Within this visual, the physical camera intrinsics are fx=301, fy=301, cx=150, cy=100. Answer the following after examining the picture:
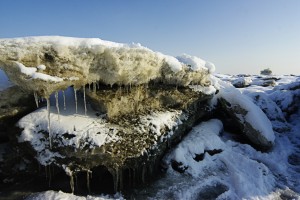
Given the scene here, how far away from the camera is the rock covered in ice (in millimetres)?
7543

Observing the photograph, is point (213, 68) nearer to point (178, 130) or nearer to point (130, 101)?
point (178, 130)

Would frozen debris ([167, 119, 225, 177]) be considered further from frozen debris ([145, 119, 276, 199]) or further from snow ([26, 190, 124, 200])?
snow ([26, 190, 124, 200])

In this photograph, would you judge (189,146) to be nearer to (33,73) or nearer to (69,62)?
(69,62)

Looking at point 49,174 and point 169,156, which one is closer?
point 49,174

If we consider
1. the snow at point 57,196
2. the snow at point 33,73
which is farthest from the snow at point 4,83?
the snow at point 57,196

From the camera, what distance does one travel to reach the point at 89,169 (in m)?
8.22

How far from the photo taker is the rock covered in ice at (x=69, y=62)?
297 inches

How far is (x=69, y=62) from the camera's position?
8.09 m

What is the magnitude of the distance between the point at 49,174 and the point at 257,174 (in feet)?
21.9

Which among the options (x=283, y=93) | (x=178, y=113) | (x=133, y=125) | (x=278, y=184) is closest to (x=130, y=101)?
(x=133, y=125)

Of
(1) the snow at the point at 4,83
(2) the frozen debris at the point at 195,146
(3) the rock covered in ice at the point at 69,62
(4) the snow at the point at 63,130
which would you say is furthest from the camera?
(2) the frozen debris at the point at 195,146

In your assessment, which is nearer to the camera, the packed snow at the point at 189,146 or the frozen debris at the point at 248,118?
the packed snow at the point at 189,146

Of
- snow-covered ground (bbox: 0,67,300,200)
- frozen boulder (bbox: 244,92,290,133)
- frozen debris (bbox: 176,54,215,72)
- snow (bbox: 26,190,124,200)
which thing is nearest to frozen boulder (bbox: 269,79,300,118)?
frozen boulder (bbox: 244,92,290,133)

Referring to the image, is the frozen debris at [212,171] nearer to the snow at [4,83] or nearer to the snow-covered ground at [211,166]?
the snow-covered ground at [211,166]
